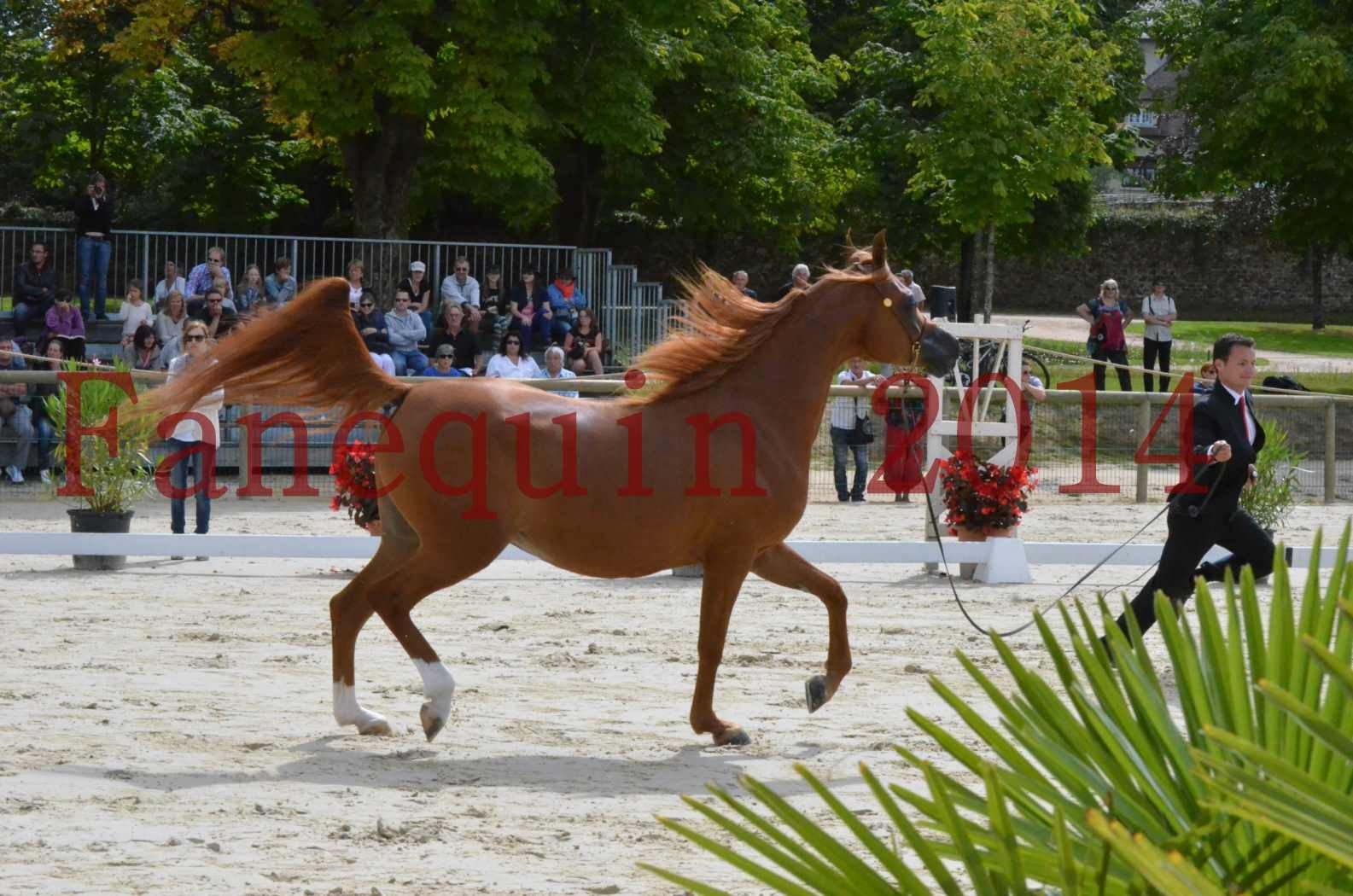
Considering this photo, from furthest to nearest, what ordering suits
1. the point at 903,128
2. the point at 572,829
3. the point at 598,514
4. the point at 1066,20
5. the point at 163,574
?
the point at 903,128
the point at 1066,20
the point at 163,574
the point at 598,514
the point at 572,829

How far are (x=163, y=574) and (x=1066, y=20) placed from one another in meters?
20.1

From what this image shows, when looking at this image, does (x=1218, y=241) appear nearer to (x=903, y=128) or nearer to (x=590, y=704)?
(x=903, y=128)

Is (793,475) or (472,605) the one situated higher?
(793,475)

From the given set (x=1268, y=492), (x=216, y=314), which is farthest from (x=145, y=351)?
(x=1268, y=492)

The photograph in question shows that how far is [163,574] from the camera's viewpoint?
36.7 ft

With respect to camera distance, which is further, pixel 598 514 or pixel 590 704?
pixel 590 704

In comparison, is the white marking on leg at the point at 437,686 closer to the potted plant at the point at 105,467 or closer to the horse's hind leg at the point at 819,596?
the horse's hind leg at the point at 819,596

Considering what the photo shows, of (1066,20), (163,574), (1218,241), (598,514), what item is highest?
(1066,20)

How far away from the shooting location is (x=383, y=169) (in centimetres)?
2203

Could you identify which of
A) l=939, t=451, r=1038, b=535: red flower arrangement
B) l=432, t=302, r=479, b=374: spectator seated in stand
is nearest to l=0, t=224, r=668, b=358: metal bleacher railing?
l=432, t=302, r=479, b=374: spectator seated in stand

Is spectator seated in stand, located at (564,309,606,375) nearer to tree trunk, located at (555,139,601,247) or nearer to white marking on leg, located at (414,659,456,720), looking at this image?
tree trunk, located at (555,139,601,247)

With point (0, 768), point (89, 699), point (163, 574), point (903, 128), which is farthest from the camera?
point (903, 128)

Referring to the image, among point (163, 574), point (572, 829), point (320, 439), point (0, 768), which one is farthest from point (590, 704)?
point (320, 439)

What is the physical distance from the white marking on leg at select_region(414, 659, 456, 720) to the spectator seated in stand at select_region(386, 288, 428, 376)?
417 inches
